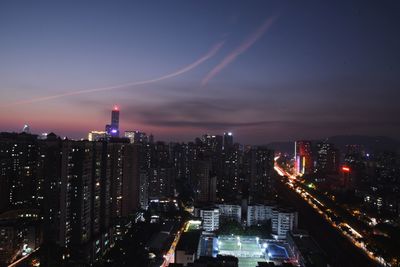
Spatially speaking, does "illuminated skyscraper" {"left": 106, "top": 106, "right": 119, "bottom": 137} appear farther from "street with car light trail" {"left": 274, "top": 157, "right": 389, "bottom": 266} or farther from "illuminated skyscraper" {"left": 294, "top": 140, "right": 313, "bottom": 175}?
"illuminated skyscraper" {"left": 294, "top": 140, "right": 313, "bottom": 175}

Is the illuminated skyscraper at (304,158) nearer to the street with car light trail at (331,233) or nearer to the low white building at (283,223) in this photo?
the street with car light trail at (331,233)

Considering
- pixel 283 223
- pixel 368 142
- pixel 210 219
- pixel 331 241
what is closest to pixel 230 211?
pixel 210 219

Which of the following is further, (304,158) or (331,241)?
(304,158)

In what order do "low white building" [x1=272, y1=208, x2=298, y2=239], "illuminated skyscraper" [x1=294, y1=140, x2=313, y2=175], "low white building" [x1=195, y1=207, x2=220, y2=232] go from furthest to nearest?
"illuminated skyscraper" [x1=294, y1=140, x2=313, y2=175] < "low white building" [x1=195, y1=207, x2=220, y2=232] < "low white building" [x1=272, y1=208, x2=298, y2=239]

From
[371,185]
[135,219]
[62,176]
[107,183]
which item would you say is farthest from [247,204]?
[371,185]

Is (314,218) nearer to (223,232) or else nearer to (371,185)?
(223,232)

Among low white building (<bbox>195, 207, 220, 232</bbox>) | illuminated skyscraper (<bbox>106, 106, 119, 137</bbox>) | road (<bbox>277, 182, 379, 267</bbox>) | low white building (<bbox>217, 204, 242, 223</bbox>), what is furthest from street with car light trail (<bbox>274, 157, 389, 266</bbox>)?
illuminated skyscraper (<bbox>106, 106, 119, 137</bbox>)

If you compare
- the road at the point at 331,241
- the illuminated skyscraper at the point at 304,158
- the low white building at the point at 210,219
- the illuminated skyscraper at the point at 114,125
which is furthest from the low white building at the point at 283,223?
the illuminated skyscraper at the point at 304,158

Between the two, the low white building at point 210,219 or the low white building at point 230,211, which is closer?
the low white building at point 210,219

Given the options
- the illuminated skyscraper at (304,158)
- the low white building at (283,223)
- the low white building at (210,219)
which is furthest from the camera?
the illuminated skyscraper at (304,158)

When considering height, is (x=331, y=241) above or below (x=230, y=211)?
below

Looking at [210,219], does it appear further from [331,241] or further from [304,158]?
[304,158]
